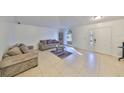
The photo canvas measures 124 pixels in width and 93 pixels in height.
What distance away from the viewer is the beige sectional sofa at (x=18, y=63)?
7.83 feet

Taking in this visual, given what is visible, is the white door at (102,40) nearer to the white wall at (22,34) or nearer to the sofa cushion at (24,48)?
the white wall at (22,34)

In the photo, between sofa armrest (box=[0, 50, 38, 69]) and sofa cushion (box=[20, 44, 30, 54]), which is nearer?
sofa armrest (box=[0, 50, 38, 69])

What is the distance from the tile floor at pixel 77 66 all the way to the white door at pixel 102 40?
0.52 ft

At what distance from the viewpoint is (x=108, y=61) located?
2.83 meters

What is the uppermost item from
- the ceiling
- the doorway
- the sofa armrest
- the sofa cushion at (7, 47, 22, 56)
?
the ceiling

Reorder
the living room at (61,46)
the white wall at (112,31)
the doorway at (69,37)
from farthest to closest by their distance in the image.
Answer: the doorway at (69,37) → the white wall at (112,31) → the living room at (61,46)

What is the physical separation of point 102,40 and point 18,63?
2223 mm

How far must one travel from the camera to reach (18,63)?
2707 mm

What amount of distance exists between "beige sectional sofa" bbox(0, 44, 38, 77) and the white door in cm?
160

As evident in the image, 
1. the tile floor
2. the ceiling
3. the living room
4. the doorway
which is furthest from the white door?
the doorway

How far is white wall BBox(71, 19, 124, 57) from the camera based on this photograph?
2.79 metres

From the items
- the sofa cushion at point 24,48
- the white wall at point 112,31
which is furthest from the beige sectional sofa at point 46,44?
the white wall at point 112,31

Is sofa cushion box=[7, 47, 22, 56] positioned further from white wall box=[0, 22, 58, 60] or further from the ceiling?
the ceiling

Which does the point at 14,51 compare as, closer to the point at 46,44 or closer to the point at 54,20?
the point at 46,44
